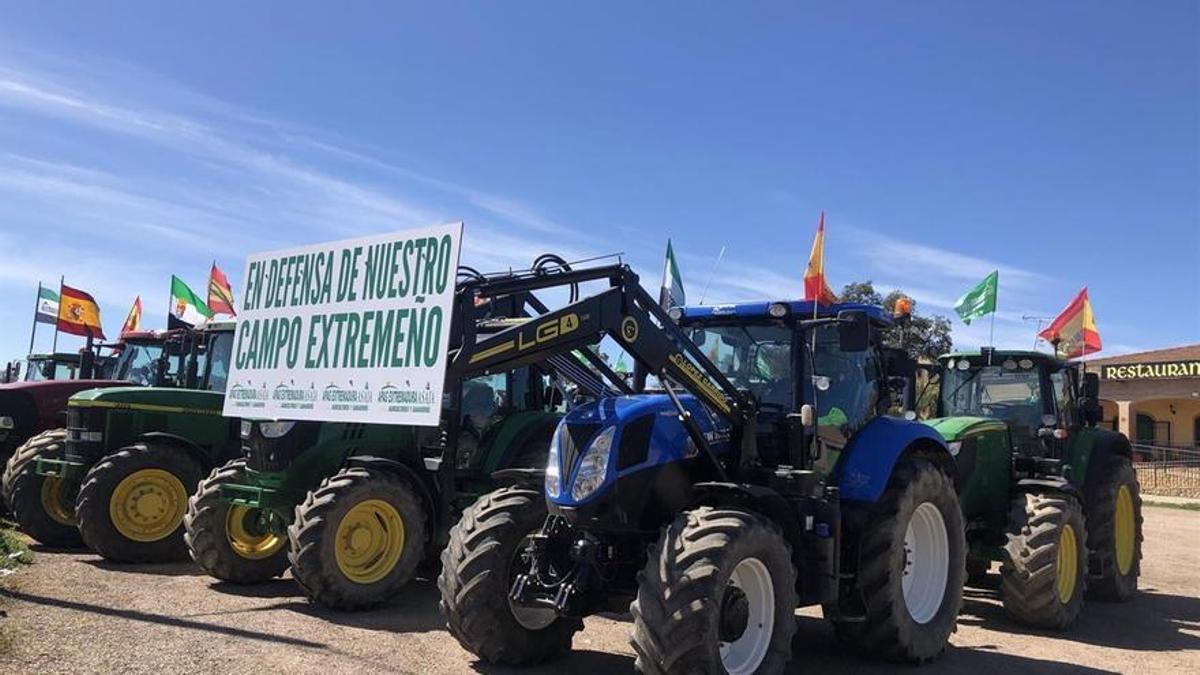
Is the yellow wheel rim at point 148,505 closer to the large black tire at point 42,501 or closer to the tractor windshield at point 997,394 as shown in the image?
the large black tire at point 42,501

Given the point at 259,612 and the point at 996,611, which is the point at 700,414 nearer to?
the point at 259,612

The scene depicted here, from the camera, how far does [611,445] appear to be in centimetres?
539

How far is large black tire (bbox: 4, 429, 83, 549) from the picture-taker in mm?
10578

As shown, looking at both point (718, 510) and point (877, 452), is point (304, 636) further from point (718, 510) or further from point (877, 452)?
point (877, 452)

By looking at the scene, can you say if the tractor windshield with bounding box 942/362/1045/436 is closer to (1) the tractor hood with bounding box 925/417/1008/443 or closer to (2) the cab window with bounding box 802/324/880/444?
(1) the tractor hood with bounding box 925/417/1008/443

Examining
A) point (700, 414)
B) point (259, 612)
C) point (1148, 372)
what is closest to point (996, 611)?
point (700, 414)

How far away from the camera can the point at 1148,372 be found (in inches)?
1359

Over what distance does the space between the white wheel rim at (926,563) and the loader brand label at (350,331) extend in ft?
10.5

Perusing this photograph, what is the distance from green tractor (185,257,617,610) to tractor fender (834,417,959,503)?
182 cm

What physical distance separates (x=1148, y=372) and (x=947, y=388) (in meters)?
28.0

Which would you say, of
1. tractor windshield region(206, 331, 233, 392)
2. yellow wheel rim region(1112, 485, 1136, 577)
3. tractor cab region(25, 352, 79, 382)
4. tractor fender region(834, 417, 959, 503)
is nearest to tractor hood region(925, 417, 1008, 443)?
tractor fender region(834, 417, 959, 503)

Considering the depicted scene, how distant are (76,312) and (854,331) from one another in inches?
673

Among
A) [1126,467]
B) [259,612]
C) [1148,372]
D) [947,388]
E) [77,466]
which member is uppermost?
[1148,372]

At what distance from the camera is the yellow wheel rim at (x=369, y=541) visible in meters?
7.69
